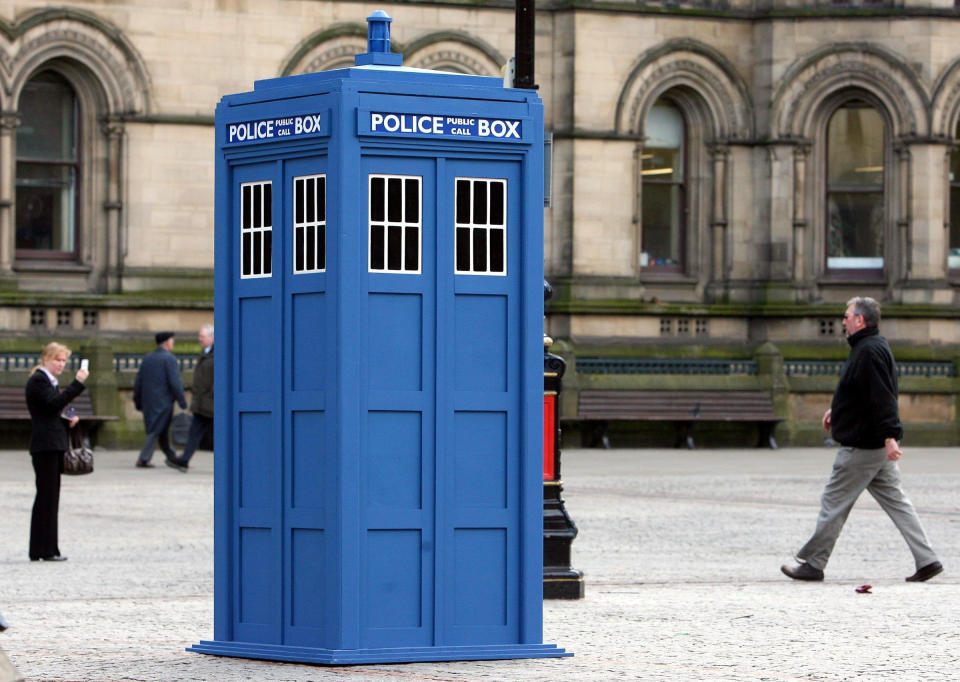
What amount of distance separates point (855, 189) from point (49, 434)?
64.6 ft

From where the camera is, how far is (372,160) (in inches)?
351

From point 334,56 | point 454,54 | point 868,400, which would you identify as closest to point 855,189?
point 454,54

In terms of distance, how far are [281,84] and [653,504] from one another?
11213 millimetres

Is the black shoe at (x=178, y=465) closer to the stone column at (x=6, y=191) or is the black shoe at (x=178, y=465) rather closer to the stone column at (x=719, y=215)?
the stone column at (x=6, y=191)

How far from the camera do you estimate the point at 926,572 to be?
13297 millimetres

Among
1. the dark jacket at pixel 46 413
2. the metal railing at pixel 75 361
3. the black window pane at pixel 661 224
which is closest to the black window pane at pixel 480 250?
the dark jacket at pixel 46 413

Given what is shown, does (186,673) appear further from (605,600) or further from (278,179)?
(605,600)

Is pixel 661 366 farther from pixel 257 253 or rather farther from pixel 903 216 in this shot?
pixel 257 253

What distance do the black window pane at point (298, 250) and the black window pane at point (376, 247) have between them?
1.01 feet

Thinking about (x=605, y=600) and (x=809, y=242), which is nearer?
(x=605, y=600)

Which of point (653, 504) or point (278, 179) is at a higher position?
point (278, 179)

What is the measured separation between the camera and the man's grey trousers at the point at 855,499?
1338cm

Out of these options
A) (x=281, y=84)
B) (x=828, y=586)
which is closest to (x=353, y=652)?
(x=281, y=84)

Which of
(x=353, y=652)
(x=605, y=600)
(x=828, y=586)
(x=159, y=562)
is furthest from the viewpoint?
(x=159, y=562)
